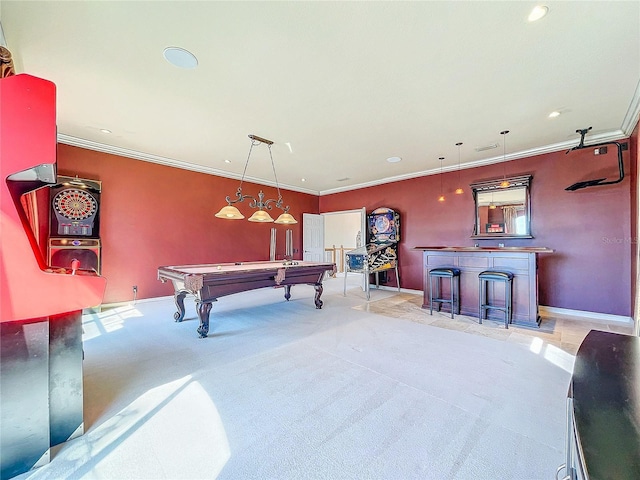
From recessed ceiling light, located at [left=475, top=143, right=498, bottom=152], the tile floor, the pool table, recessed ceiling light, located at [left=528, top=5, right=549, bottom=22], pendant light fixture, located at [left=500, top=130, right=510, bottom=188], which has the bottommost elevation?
the tile floor

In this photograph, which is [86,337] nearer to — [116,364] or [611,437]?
[116,364]

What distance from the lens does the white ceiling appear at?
199 cm

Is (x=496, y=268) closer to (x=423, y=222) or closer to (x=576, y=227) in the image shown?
(x=576, y=227)

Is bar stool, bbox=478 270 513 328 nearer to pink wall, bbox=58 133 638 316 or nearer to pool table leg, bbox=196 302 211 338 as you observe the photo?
pink wall, bbox=58 133 638 316

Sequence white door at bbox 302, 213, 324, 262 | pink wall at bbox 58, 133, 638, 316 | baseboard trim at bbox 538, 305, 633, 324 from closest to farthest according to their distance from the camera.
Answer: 1. baseboard trim at bbox 538, 305, 633, 324
2. pink wall at bbox 58, 133, 638, 316
3. white door at bbox 302, 213, 324, 262

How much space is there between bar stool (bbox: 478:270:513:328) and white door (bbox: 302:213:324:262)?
5117 millimetres

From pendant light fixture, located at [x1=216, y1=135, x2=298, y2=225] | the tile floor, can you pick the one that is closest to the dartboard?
pendant light fixture, located at [x1=216, y1=135, x2=298, y2=225]

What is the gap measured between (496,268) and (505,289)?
380 mm

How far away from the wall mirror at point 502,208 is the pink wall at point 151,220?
5.43m

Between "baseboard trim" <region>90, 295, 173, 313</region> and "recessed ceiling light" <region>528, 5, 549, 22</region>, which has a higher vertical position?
"recessed ceiling light" <region>528, 5, 549, 22</region>

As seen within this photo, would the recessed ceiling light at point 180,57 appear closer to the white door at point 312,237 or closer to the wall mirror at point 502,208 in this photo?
the wall mirror at point 502,208

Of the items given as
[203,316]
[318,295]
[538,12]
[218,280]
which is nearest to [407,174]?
[318,295]

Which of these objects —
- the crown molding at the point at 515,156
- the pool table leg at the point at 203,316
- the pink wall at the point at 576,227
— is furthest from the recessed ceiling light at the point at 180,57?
the pink wall at the point at 576,227

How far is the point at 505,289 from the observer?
13.0 feet
